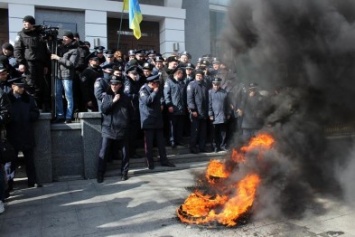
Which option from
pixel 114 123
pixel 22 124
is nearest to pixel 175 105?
pixel 114 123

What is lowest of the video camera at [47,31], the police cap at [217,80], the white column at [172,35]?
the police cap at [217,80]

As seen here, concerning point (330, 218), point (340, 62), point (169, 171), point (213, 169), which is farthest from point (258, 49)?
point (169, 171)

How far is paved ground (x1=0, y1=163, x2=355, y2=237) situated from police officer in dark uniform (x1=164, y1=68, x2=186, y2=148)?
1.95 metres

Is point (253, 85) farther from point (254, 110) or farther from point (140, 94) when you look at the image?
point (140, 94)

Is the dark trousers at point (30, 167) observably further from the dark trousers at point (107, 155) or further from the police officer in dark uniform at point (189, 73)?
the police officer in dark uniform at point (189, 73)

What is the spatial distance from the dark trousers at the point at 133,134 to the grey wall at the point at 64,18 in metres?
5.49

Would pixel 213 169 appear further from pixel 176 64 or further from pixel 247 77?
pixel 176 64

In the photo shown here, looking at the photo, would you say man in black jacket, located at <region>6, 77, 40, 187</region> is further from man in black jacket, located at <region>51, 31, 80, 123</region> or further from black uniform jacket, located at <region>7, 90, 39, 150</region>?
man in black jacket, located at <region>51, 31, 80, 123</region>

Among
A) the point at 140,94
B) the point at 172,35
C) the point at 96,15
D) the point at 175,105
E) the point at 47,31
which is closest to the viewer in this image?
the point at 47,31

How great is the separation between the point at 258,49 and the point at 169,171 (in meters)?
3.78

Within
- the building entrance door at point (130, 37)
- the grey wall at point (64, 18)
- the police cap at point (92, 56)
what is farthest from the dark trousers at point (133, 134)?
the building entrance door at point (130, 37)

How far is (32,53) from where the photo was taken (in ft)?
26.0

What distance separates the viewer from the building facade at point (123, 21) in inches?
471

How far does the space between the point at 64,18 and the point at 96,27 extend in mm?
1117
